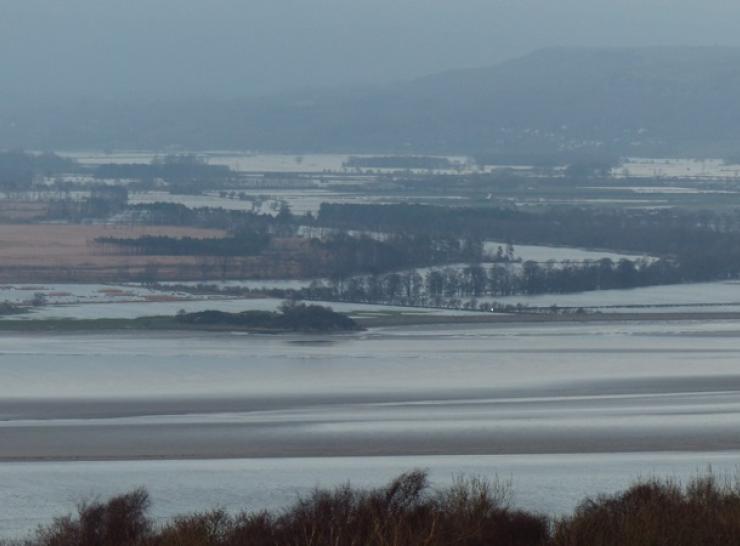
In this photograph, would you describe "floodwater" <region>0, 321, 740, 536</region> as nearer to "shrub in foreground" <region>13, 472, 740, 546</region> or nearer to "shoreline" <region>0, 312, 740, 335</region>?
"shoreline" <region>0, 312, 740, 335</region>

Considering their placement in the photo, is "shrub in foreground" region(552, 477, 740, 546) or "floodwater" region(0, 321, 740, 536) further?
"floodwater" region(0, 321, 740, 536)


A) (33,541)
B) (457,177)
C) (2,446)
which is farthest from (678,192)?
(33,541)

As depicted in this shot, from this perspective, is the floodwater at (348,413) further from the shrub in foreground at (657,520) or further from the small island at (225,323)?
the shrub in foreground at (657,520)

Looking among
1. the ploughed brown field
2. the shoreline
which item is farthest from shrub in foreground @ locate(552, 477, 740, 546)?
the ploughed brown field

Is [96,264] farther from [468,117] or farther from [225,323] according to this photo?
[468,117]

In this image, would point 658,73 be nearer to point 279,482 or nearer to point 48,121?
point 48,121

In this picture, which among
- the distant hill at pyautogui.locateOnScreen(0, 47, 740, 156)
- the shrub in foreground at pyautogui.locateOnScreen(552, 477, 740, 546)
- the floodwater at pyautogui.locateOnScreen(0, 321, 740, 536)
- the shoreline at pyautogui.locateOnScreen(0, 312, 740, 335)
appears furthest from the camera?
the distant hill at pyautogui.locateOnScreen(0, 47, 740, 156)
